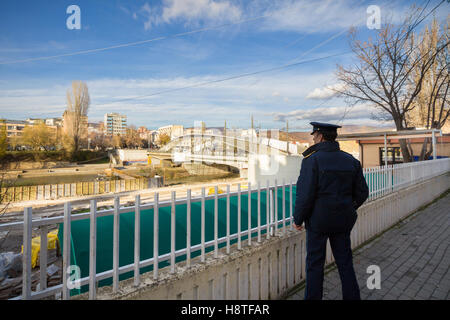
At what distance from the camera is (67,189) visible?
25.9 m

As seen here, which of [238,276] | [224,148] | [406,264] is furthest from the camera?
[224,148]

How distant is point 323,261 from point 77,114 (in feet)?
248

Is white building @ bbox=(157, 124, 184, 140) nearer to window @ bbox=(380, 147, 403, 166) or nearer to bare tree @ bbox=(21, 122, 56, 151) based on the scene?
bare tree @ bbox=(21, 122, 56, 151)

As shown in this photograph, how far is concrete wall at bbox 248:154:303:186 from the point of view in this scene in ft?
40.8

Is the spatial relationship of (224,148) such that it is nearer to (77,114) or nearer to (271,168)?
(271,168)

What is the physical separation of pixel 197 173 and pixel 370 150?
3637cm

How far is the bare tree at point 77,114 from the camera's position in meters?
64.1

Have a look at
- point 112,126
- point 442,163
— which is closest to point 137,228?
point 442,163

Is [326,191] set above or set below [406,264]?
A: above

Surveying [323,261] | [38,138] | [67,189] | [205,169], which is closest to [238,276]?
[323,261]

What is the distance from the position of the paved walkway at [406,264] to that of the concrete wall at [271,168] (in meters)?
6.29
